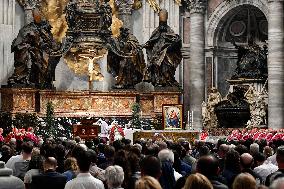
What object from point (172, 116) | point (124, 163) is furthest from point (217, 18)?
point (124, 163)

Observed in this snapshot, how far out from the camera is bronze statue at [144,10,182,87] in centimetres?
2867

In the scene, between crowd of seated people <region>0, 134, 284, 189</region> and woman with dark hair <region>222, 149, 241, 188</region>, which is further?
woman with dark hair <region>222, 149, 241, 188</region>

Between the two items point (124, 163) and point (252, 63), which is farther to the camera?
point (252, 63)

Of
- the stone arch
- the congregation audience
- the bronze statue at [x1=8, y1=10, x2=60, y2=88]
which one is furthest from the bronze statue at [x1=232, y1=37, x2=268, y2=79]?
the congregation audience

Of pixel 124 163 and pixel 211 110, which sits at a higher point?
pixel 211 110

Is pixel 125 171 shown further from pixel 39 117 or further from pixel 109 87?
pixel 109 87

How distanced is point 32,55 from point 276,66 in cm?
933

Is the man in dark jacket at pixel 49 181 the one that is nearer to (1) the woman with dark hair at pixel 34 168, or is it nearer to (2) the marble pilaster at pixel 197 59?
(1) the woman with dark hair at pixel 34 168

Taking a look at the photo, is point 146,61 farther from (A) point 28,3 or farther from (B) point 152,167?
(B) point 152,167

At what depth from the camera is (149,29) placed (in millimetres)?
31234

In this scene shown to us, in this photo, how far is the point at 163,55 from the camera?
2862 centimetres

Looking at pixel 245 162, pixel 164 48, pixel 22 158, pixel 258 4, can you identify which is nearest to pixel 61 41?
pixel 164 48

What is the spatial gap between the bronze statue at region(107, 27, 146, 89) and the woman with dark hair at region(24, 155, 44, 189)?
19225 millimetres

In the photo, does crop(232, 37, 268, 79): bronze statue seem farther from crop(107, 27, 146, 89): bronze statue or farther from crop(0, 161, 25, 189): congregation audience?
crop(0, 161, 25, 189): congregation audience
